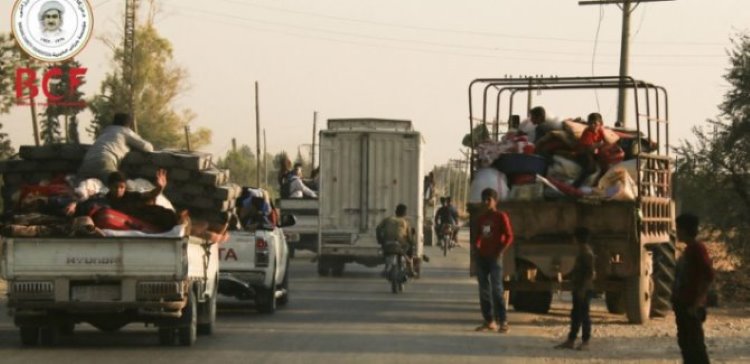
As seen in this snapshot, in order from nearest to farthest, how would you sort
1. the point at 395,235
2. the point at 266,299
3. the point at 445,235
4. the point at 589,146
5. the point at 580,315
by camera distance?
the point at 580,315, the point at 589,146, the point at 266,299, the point at 395,235, the point at 445,235

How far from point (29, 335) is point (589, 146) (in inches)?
324

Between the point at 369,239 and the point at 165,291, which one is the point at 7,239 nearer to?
the point at 165,291

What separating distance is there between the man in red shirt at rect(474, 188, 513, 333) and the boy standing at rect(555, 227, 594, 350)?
2.10m

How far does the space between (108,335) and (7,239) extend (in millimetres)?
2734

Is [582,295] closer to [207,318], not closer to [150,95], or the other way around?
[207,318]

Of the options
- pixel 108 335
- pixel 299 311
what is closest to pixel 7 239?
pixel 108 335

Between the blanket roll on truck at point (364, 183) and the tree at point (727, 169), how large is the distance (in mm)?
5905

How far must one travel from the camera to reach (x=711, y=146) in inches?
1359

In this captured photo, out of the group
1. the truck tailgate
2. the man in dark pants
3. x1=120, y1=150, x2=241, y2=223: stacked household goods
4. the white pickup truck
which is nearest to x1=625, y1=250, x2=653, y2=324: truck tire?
x1=120, y1=150, x2=241, y2=223: stacked household goods

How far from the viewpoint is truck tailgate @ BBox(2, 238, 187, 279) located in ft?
50.8

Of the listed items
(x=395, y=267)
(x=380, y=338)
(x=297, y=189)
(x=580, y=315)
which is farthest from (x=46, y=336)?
(x=297, y=189)

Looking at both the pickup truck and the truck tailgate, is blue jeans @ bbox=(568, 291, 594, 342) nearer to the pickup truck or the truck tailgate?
the truck tailgate

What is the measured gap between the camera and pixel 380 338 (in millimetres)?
17703

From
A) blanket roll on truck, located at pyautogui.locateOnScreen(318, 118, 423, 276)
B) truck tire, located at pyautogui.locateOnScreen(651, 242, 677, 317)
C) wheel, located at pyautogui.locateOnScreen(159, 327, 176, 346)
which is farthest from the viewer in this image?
blanket roll on truck, located at pyautogui.locateOnScreen(318, 118, 423, 276)
